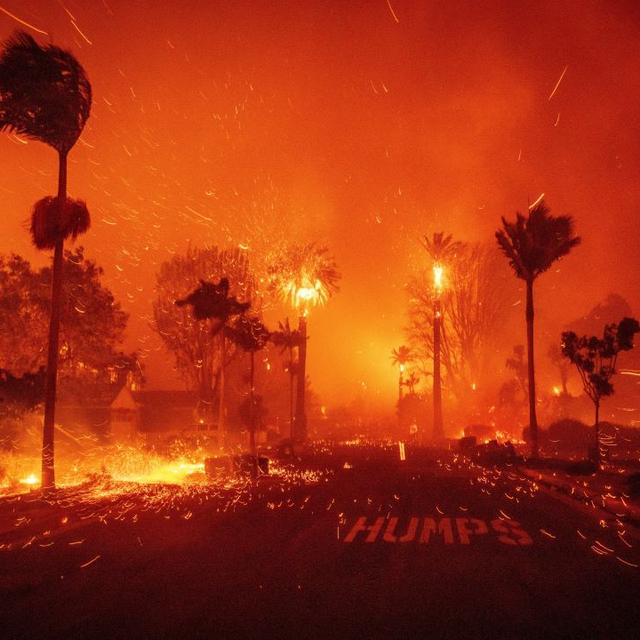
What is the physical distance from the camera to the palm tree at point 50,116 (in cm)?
1945

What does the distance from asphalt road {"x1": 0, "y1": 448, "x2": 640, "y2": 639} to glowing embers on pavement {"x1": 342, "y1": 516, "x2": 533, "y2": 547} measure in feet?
0.15

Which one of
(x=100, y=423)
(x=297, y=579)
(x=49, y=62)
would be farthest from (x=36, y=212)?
(x=100, y=423)

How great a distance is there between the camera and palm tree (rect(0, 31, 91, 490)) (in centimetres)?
1945

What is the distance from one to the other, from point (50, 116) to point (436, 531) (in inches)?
583

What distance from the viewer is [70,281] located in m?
40.2

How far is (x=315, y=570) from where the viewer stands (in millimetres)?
10188

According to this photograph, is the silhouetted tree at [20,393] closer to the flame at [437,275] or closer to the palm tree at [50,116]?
the palm tree at [50,116]

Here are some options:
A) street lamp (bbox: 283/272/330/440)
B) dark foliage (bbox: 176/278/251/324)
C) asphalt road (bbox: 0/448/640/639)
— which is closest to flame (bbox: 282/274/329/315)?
street lamp (bbox: 283/272/330/440)

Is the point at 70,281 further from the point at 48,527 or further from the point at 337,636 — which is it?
the point at 337,636

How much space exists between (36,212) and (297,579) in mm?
15800

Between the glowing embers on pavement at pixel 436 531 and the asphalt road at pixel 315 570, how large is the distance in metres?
0.05

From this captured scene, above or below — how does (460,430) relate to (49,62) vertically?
below

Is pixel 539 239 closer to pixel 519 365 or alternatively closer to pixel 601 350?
pixel 601 350

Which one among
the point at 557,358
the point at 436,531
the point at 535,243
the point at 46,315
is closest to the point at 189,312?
the point at 46,315
